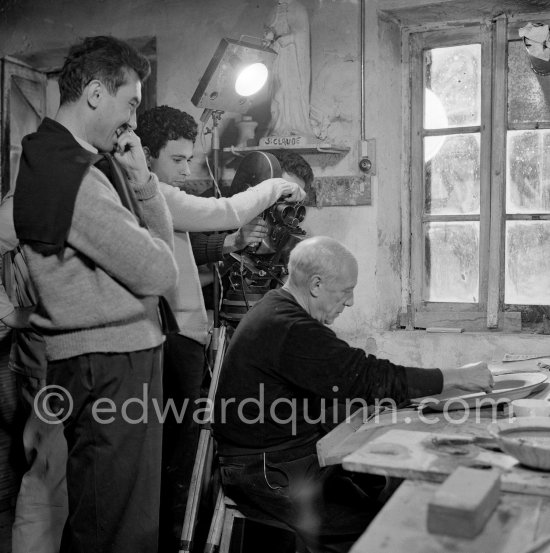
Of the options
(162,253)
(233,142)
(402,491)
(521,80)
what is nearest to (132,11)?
(233,142)

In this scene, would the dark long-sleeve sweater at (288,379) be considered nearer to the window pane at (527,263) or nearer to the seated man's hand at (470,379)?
Answer: the seated man's hand at (470,379)

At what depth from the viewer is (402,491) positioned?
4.57 ft

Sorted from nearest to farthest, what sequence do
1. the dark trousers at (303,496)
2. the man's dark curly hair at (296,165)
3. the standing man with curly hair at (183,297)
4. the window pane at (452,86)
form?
the dark trousers at (303,496)
the standing man with curly hair at (183,297)
the man's dark curly hair at (296,165)
the window pane at (452,86)

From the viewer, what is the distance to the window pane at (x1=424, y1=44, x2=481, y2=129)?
3799 millimetres

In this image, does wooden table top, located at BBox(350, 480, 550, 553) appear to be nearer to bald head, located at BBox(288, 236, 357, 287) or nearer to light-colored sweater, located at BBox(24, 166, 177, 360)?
light-colored sweater, located at BBox(24, 166, 177, 360)

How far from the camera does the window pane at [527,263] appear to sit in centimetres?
372

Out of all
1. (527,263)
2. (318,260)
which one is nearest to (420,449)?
(318,260)

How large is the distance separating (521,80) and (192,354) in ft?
7.23

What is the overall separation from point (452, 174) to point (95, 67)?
7.93ft

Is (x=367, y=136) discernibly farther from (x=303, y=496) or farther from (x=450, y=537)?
(x=450, y=537)

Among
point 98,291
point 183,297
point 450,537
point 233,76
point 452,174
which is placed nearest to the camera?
point 450,537

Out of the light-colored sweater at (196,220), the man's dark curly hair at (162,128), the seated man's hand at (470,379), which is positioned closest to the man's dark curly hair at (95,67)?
the light-colored sweater at (196,220)

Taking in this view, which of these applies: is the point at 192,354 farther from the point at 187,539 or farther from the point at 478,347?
the point at 478,347

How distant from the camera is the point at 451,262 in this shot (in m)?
3.90
